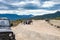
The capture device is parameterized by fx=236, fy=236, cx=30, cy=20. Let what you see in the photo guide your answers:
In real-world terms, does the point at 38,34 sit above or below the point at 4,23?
below

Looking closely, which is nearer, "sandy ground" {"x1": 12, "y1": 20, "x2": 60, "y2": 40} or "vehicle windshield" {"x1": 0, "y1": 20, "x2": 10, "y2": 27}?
"vehicle windshield" {"x1": 0, "y1": 20, "x2": 10, "y2": 27}

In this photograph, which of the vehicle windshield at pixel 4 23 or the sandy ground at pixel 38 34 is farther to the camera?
the sandy ground at pixel 38 34

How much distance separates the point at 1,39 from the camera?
47.1 ft

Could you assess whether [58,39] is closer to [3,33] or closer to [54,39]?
[54,39]

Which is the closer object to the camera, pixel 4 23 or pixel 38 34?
pixel 4 23

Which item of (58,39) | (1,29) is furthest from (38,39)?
(1,29)

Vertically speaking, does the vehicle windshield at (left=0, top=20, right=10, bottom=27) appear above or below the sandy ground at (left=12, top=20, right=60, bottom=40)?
above

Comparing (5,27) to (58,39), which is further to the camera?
(58,39)

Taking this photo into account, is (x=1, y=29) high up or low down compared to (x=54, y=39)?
up

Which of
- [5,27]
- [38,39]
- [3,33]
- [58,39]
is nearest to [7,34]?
[3,33]

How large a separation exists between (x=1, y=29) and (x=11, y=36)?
84cm

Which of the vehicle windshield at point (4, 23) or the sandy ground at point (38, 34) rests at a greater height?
the vehicle windshield at point (4, 23)

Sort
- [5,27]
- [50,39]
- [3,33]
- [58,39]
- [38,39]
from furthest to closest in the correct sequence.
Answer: [38,39], [50,39], [58,39], [5,27], [3,33]

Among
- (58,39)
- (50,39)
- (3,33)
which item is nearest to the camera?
(3,33)
